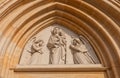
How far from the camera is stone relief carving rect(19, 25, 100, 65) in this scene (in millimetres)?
4892

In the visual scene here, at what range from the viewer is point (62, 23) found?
5551 mm

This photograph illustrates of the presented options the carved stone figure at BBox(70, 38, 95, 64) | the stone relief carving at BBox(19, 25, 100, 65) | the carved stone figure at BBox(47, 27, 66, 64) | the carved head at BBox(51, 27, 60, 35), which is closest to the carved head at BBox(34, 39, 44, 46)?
the stone relief carving at BBox(19, 25, 100, 65)

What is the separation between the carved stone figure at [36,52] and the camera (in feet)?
16.0

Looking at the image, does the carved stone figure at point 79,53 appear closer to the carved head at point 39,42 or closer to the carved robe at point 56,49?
the carved robe at point 56,49

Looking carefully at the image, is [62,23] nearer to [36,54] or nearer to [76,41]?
[76,41]

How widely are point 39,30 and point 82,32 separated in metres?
0.94

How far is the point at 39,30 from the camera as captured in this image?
5.43 meters

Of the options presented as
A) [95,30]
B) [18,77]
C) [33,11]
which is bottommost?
[18,77]

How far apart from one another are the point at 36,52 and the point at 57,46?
17.5 inches

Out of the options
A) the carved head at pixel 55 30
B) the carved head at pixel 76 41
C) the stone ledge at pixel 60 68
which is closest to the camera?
the stone ledge at pixel 60 68

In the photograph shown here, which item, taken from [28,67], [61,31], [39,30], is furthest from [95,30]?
[28,67]

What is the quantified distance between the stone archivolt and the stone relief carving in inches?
4.8

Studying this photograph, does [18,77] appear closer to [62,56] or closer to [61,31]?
[62,56]

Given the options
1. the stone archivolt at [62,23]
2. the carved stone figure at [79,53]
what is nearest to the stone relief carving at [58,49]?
the carved stone figure at [79,53]
